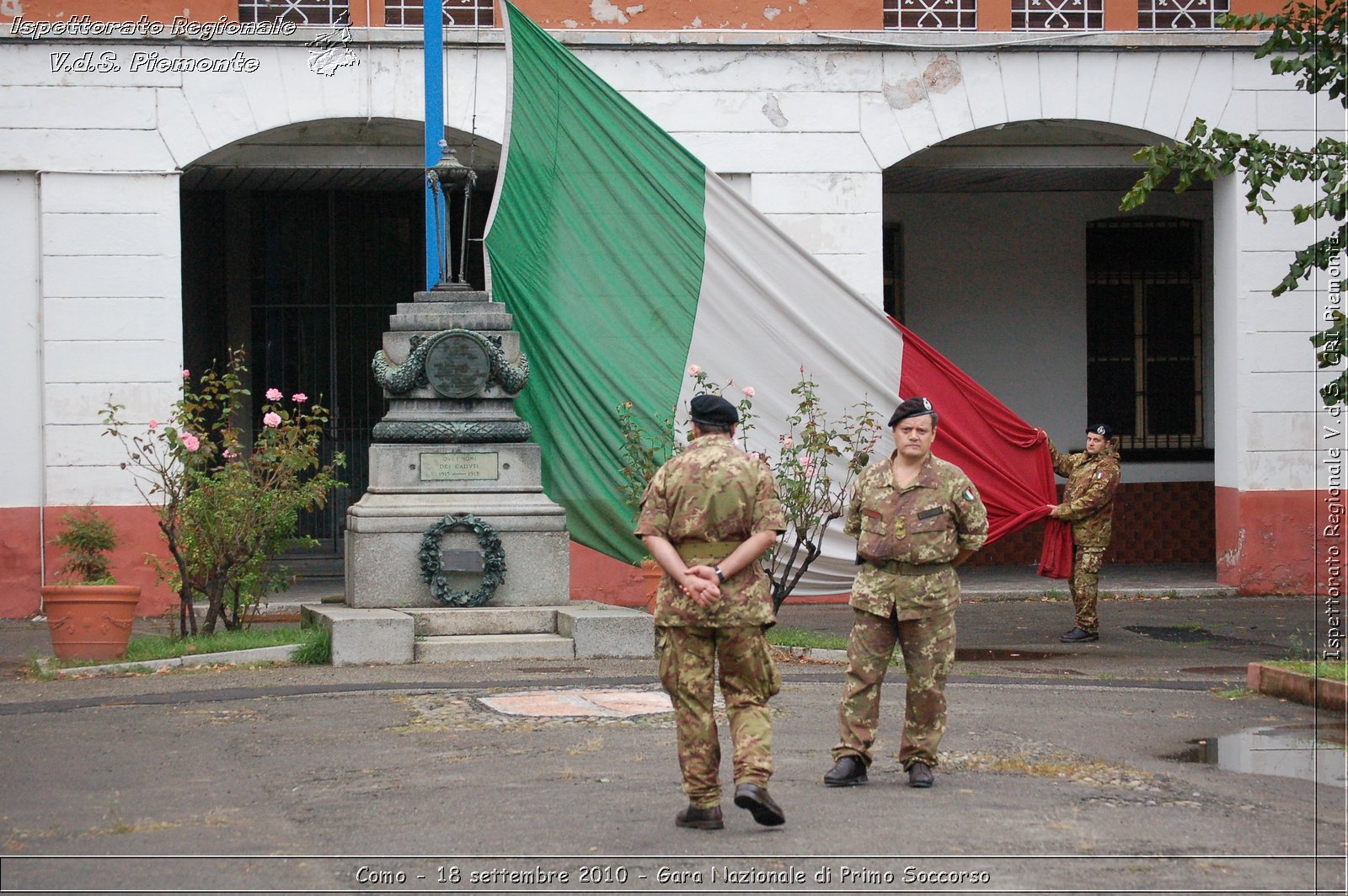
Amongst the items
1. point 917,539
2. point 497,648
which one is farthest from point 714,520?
point 497,648

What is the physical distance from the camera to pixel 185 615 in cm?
1116

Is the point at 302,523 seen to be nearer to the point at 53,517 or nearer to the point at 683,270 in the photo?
the point at 53,517

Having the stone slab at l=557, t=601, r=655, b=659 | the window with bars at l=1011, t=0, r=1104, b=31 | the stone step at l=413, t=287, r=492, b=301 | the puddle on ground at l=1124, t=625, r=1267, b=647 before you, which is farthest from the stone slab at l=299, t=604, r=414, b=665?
the window with bars at l=1011, t=0, r=1104, b=31

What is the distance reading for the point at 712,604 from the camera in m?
5.60

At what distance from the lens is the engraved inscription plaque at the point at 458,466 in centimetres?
1052

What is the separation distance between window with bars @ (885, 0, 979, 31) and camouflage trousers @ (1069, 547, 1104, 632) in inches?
223

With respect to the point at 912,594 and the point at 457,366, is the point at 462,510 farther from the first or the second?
the point at 912,594

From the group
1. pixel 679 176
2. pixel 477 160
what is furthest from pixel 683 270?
pixel 477 160

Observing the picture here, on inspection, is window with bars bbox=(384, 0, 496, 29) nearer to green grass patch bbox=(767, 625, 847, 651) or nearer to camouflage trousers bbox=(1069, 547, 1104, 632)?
green grass patch bbox=(767, 625, 847, 651)

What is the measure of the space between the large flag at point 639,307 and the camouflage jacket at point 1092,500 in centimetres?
26

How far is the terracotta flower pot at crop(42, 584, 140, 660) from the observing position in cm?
1020

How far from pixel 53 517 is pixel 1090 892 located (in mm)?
11098

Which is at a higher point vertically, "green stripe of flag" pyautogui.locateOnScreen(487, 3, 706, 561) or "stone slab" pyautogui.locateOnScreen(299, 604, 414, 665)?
"green stripe of flag" pyautogui.locateOnScreen(487, 3, 706, 561)

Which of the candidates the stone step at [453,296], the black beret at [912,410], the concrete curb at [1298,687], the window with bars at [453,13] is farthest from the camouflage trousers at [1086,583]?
the window with bars at [453,13]
